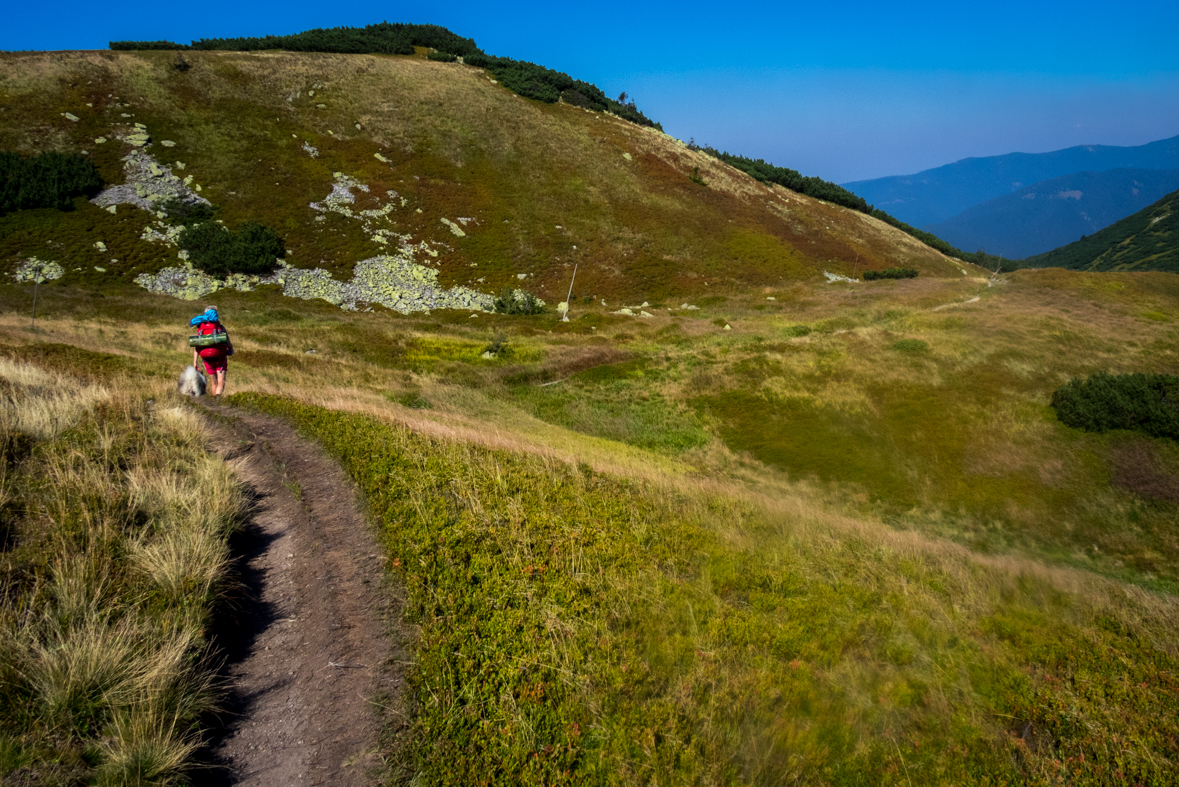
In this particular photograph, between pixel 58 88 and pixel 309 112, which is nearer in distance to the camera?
pixel 58 88

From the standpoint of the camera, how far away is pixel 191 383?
15469mm

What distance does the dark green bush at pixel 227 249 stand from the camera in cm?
4691

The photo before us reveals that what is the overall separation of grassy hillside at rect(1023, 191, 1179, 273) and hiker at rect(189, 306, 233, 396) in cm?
17013

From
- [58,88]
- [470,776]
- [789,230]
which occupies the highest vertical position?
[58,88]

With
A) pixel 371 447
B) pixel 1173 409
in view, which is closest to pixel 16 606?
pixel 371 447

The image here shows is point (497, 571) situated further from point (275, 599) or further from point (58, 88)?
point (58, 88)

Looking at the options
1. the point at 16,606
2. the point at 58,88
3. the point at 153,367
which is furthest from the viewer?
the point at 58,88

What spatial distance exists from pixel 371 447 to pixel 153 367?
1226cm

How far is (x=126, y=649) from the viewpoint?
4.96 metres

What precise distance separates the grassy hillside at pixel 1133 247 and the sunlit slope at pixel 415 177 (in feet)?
343

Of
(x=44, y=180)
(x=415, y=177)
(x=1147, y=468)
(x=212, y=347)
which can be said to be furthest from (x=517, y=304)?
(x=1147, y=468)

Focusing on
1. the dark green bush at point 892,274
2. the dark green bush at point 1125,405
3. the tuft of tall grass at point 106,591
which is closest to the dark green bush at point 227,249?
the tuft of tall grass at point 106,591

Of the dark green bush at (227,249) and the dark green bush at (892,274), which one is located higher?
the dark green bush at (892,274)

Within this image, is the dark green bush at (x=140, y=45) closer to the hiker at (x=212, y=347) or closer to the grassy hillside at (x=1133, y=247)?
the hiker at (x=212, y=347)
